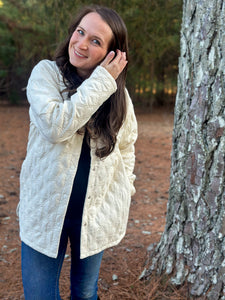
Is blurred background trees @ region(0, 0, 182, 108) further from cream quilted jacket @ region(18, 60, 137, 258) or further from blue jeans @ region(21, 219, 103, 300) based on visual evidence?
blue jeans @ region(21, 219, 103, 300)

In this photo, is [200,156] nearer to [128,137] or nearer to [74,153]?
[128,137]

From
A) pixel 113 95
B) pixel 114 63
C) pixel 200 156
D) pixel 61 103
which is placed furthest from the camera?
pixel 200 156

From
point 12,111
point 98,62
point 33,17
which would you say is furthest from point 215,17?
point 12,111

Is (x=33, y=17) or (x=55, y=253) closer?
(x=55, y=253)

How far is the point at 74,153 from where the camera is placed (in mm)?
1544

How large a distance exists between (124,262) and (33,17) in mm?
8030

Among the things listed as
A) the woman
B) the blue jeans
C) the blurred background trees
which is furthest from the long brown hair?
the blurred background trees

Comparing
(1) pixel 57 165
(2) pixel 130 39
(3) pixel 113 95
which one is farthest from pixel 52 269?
(2) pixel 130 39

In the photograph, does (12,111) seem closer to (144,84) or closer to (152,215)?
(144,84)

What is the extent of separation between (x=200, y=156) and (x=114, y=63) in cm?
78

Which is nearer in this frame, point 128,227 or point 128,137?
point 128,137

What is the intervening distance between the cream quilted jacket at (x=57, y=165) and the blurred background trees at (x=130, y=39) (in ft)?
14.3

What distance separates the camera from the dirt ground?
246 cm

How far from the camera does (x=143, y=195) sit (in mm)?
4438
